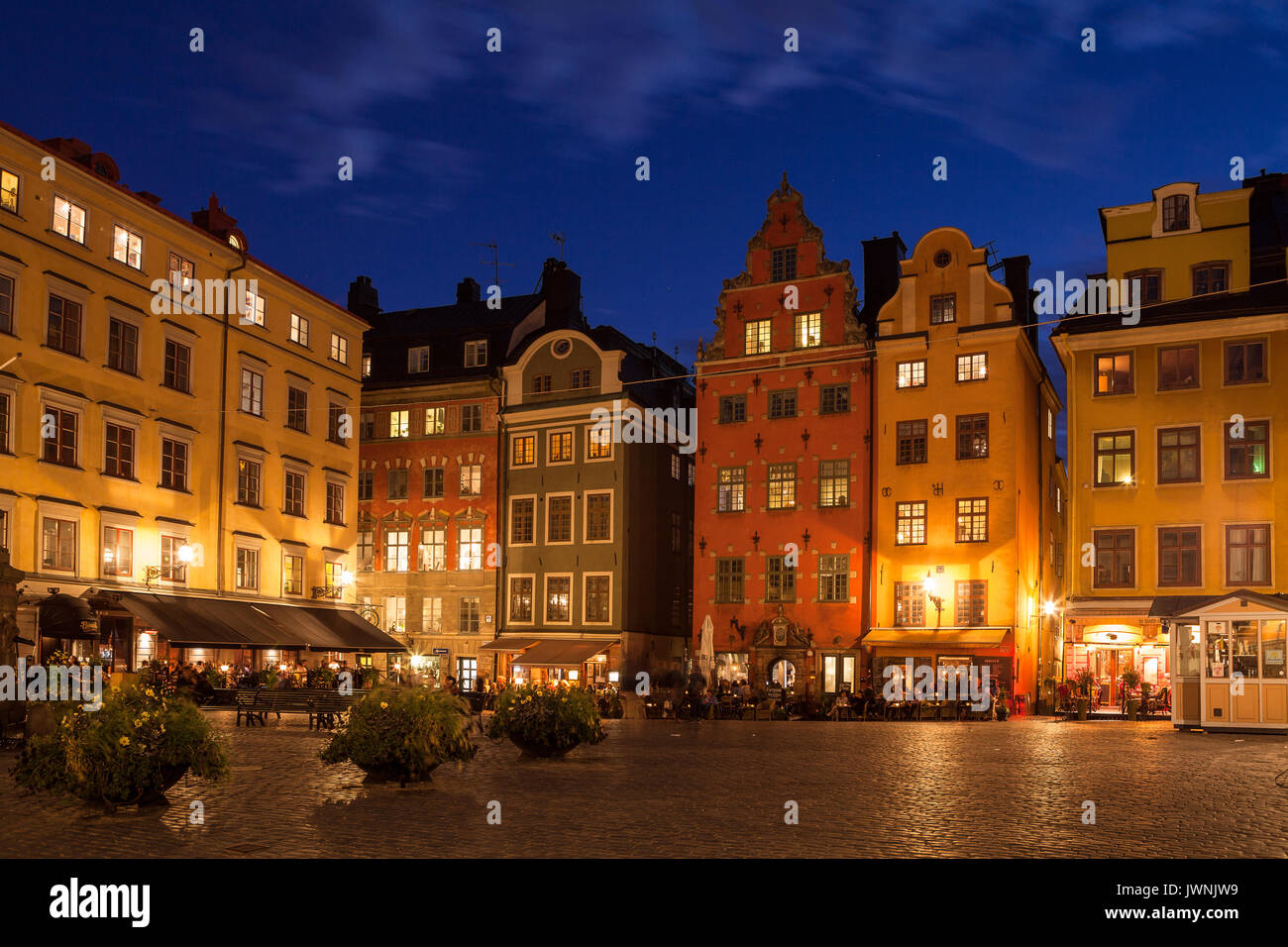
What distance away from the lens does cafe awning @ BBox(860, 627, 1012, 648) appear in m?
42.0

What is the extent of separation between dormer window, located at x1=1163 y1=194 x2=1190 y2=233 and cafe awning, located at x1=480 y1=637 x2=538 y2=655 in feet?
89.9

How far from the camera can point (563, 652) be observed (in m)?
48.9

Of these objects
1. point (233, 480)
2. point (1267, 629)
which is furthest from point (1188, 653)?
point (233, 480)

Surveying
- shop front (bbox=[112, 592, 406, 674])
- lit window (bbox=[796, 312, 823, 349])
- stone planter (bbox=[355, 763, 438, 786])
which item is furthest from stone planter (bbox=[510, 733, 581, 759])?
lit window (bbox=[796, 312, 823, 349])

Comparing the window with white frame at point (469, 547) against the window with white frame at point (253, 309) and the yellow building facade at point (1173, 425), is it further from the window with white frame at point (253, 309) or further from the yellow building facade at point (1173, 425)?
the yellow building facade at point (1173, 425)

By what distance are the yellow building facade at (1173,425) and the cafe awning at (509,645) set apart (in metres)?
20.6

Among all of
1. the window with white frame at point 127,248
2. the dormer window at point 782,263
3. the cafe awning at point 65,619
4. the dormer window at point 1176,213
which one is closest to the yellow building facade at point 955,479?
the dormer window at point 782,263

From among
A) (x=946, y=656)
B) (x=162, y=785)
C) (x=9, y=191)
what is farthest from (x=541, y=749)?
(x=946, y=656)

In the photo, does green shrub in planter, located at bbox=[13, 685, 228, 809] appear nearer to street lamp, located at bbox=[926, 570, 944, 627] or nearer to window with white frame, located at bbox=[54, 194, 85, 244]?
window with white frame, located at bbox=[54, 194, 85, 244]

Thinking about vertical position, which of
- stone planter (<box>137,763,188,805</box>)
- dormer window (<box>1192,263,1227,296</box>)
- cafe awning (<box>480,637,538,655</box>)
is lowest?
cafe awning (<box>480,637,538,655</box>)

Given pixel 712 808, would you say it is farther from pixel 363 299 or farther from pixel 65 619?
pixel 363 299

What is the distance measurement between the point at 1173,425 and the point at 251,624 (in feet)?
98.2

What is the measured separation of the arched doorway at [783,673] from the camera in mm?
45688

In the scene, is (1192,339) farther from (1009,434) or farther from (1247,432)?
(1009,434)
